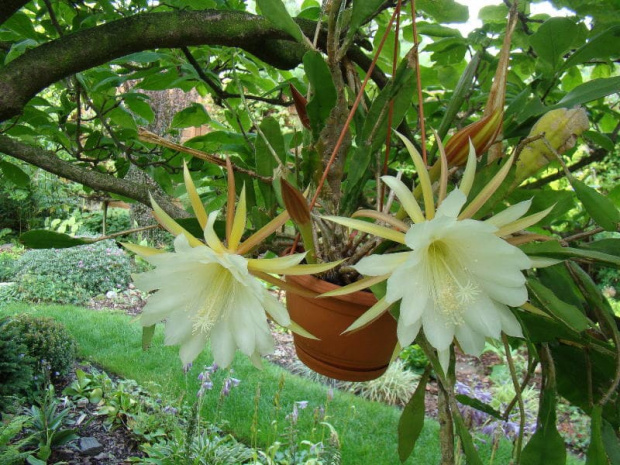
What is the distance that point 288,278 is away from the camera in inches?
19.2

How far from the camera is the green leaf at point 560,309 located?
350 millimetres

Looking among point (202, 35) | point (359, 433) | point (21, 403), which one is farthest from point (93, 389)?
point (202, 35)

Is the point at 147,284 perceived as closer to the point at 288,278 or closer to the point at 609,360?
the point at 288,278

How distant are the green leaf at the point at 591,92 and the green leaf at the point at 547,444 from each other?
253mm

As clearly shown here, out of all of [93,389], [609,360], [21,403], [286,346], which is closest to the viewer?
[609,360]

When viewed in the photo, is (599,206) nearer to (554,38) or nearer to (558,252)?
(558,252)

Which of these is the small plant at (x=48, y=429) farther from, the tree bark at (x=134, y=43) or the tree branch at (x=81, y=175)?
the tree bark at (x=134, y=43)

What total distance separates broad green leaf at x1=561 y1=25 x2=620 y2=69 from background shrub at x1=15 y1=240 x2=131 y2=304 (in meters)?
4.60

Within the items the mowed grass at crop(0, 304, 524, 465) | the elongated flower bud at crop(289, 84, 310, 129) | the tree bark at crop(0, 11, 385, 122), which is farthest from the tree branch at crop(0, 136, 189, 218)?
the mowed grass at crop(0, 304, 524, 465)

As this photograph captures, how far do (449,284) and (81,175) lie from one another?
541 mm

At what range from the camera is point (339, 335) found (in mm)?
481

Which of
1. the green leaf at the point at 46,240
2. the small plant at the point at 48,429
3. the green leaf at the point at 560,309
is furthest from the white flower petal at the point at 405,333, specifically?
the small plant at the point at 48,429

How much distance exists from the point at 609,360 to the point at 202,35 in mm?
586

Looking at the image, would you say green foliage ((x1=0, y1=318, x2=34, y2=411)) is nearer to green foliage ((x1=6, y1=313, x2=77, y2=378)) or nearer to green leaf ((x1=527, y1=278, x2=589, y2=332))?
green foliage ((x1=6, y1=313, x2=77, y2=378))
